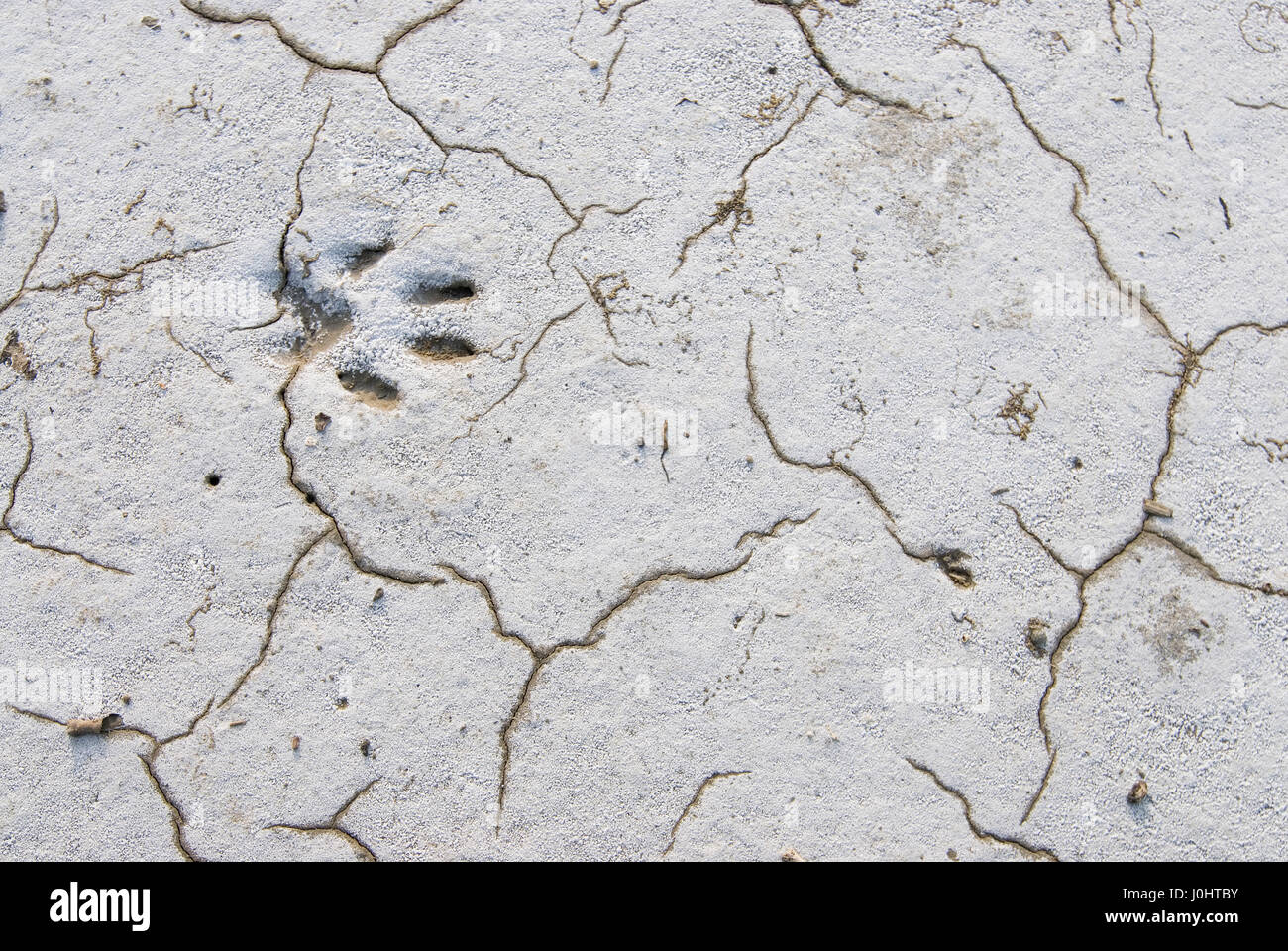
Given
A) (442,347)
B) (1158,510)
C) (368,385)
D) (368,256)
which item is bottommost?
(1158,510)

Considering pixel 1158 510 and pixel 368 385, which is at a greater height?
pixel 368 385

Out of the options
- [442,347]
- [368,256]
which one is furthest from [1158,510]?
[368,256]

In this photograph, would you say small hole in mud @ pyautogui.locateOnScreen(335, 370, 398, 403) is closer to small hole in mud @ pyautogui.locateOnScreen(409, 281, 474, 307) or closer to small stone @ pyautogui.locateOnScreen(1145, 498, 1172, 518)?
small hole in mud @ pyautogui.locateOnScreen(409, 281, 474, 307)

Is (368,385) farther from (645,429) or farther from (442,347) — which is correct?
(645,429)

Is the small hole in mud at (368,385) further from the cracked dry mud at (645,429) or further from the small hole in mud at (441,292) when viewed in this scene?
the small hole in mud at (441,292)

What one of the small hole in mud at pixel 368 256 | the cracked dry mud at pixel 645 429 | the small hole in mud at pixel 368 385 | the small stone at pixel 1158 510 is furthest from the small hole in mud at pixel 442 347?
the small stone at pixel 1158 510
